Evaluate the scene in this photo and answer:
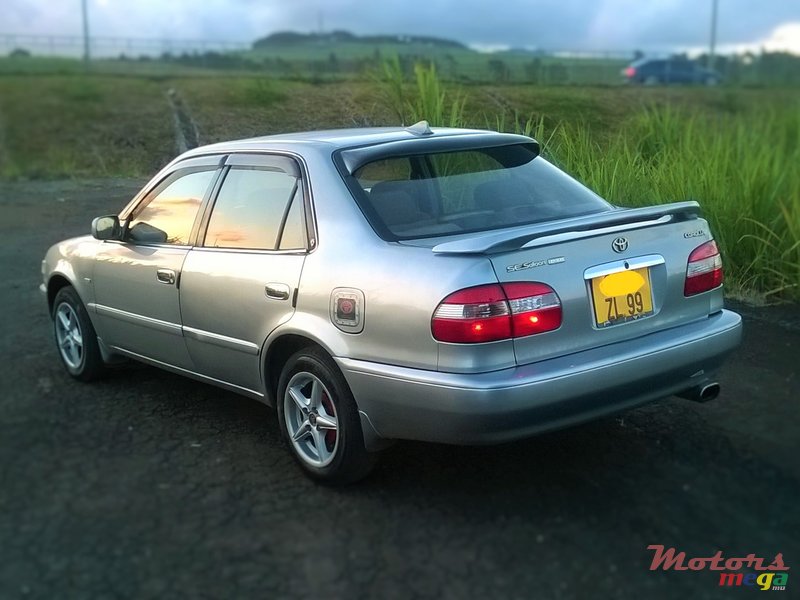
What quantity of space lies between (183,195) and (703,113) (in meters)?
5.43

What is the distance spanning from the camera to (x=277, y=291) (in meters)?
4.21

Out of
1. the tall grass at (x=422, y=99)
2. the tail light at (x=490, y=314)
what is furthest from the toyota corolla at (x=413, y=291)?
the tall grass at (x=422, y=99)

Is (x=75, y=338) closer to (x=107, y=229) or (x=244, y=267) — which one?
(x=107, y=229)

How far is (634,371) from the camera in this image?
379 cm

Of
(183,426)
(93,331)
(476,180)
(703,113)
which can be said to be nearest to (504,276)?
(476,180)

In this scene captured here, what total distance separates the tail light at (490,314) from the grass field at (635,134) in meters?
3.01

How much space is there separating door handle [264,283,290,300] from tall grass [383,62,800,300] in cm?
354

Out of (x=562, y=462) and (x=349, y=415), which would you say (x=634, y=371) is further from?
(x=349, y=415)

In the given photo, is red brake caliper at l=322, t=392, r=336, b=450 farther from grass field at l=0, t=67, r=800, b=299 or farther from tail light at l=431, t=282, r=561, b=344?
grass field at l=0, t=67, r=800, b=299

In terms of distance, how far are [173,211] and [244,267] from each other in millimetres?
972

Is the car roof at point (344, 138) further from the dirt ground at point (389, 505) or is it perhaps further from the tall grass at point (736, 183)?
the tall grass at point (736, 183)

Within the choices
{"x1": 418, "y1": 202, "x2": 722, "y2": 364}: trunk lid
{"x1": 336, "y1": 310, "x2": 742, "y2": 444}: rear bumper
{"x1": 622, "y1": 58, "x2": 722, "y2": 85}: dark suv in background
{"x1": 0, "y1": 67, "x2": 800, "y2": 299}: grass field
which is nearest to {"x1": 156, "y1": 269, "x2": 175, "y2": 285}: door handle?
{"x1": 336, "y1": 310, "x2": 742, "y2": 444}: rear bumper

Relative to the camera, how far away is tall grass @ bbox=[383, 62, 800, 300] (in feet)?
23.5

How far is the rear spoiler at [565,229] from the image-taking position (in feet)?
11.7
